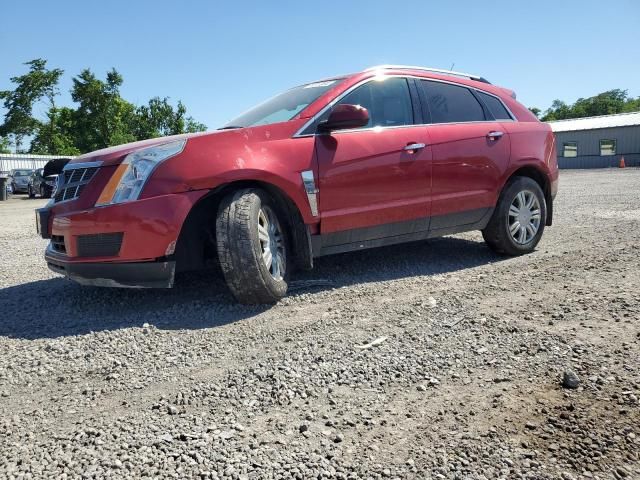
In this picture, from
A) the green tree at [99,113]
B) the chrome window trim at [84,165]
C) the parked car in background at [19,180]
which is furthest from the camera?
the green tree at [99,113]

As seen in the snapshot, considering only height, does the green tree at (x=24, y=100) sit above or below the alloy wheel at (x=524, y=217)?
above

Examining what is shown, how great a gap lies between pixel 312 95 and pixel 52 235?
238 centimetres

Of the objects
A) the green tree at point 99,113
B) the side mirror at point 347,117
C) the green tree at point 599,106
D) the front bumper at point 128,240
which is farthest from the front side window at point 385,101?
the green tree at point 599,106

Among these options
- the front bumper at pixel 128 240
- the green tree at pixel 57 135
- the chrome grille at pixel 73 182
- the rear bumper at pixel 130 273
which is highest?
the green tree at pixel 57 135

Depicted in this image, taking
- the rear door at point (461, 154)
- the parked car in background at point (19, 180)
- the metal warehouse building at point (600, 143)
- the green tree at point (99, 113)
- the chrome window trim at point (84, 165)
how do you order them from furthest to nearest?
the green tree at point (99, 113)
the metal warehouse building at point (600, 143)
the parked car in background at point (19, 180)
the rear door at point (461, 154)
the chrome window trim at point (84, 165)

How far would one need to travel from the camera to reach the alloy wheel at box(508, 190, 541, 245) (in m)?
5.22

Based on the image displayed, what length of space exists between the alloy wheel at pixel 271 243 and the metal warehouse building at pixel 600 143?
136ft

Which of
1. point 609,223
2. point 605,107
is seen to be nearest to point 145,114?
point 609,223

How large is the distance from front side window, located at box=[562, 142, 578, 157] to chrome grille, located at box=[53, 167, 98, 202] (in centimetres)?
4386

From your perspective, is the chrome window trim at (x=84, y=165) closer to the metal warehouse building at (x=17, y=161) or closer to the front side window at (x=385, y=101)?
the front side window at (x=385, y=101)

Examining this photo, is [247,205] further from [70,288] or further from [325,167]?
[70,288]

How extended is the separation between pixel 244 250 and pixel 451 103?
9.04 ft

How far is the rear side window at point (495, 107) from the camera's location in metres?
5.32

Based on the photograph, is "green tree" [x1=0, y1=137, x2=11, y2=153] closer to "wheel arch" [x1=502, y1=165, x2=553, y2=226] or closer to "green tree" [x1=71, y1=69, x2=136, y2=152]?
"green tree" [x1=71, y1=69, x2=136, y2=152]
